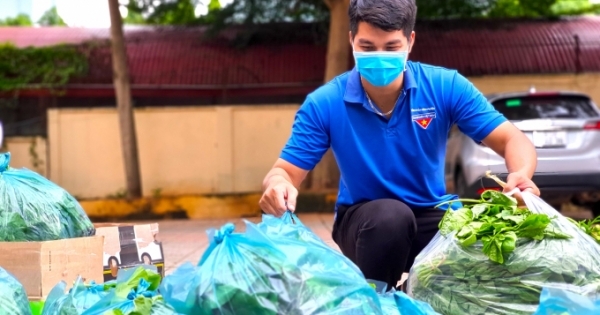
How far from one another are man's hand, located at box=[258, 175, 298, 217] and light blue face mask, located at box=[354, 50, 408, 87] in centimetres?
55

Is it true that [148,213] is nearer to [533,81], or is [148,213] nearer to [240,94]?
[240,94]

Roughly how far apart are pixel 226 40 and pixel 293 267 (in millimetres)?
12809

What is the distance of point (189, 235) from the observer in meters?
9.30

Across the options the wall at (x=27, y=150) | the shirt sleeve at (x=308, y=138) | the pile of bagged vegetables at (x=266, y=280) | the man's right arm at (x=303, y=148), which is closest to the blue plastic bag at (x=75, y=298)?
the pile of bagged vegetables at (x=266, y=280)

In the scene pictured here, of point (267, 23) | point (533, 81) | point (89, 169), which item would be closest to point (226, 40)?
point (267, 23)

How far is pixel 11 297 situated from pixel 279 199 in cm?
87

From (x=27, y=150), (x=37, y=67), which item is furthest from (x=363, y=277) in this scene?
(x=37, y=67)

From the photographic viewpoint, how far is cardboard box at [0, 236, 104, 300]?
2.97 m

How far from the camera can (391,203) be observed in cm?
298

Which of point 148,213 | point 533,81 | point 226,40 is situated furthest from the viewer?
point 226,40

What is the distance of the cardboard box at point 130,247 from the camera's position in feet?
11.5

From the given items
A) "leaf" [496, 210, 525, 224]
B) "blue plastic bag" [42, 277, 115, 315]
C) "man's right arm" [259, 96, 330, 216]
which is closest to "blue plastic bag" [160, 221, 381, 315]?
"blue plastic bag" [42, 277, 115, 315]

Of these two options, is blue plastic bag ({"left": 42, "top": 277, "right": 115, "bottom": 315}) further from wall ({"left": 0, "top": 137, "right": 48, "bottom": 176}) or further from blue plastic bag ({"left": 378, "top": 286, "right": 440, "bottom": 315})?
wall ({"left": 0, "top": 137, "right": 48, "bottom": 176})

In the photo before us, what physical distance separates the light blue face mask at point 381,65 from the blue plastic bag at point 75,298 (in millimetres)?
1204
